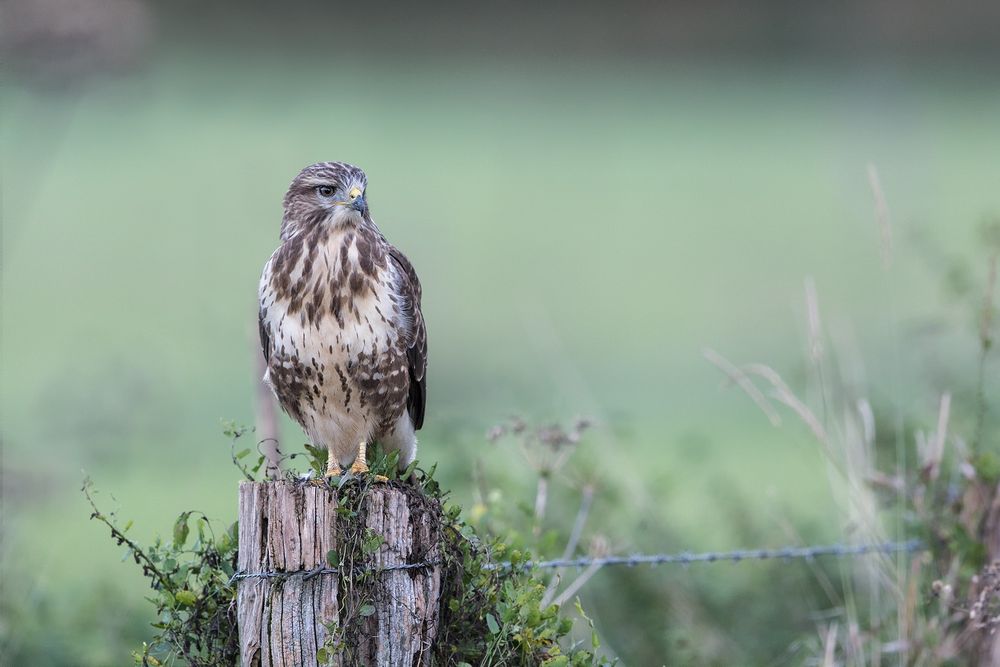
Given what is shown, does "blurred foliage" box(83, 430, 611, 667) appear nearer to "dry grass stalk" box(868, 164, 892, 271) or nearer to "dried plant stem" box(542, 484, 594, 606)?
"dried plant stem" box(542, 484, 594, 606)

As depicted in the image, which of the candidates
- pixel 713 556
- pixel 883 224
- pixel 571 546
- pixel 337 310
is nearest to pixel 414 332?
pixel 337 310

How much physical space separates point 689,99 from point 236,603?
14922 mm

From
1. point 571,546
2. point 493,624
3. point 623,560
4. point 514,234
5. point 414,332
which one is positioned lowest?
point 493,624

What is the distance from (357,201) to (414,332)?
0.42 metres

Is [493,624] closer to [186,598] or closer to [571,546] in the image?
[186,598]

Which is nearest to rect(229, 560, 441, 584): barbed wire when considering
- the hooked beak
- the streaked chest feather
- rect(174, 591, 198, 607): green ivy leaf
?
rect(174, 591, 198, 607): green ivy leaf

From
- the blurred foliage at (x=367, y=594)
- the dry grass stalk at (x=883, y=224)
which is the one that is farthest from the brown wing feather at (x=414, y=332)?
the dry grass stalk at (x=883, y=224)

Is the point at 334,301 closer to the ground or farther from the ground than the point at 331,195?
closer to the ground

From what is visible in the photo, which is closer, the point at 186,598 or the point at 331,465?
the point at 186,598

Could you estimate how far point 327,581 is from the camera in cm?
323

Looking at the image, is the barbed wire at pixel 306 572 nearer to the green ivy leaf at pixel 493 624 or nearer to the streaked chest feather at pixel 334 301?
the green ivy leaf at pixel 493 624

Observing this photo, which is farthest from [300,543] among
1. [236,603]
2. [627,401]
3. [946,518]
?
A: [627,401]

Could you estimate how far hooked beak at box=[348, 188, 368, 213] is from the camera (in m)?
4.08

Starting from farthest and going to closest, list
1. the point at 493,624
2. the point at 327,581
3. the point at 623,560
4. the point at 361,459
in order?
the point at 361,459 → the point at 623,560 → the point at 493,624 → the point at 327,581
